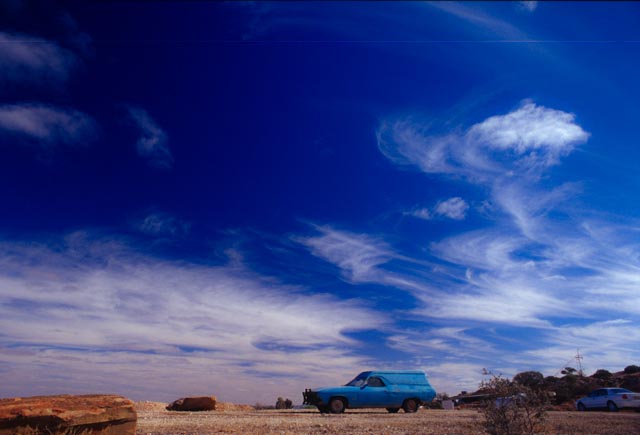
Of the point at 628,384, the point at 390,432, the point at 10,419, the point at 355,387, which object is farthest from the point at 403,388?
the point at 628,384

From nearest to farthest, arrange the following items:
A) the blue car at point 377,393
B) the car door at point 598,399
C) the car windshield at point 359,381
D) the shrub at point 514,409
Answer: the shrub at point 514,409
the blue car at point 377,393
the car windshield at point 359,381
the car door at point 598,399

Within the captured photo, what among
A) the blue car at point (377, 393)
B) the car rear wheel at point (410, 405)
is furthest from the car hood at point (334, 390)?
the car rear wheel at point (410, 405)

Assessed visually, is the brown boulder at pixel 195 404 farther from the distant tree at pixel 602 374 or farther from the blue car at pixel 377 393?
the distant tree at pixel 602 374

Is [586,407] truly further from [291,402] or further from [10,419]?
[10,419]

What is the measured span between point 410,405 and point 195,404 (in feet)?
45.9

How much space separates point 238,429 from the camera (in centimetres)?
1105

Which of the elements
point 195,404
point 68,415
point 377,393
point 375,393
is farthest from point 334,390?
point 68,415

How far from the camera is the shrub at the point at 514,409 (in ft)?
28.8

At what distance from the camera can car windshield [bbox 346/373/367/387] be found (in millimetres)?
20688

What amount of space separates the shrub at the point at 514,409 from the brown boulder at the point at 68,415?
725 centimetres

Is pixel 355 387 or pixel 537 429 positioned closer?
pixel 537 429

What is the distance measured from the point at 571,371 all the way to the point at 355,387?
45.7 meters

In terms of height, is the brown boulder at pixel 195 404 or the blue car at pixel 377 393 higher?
the blue car at pixel 377 393

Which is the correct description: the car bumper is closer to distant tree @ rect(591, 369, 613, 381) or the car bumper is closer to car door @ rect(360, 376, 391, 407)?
car door @ rect(360, 376, 391, 407)
